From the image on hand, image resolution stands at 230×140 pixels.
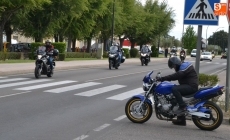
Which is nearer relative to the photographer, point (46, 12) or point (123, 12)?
point (46, 12)

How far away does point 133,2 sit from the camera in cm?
6781

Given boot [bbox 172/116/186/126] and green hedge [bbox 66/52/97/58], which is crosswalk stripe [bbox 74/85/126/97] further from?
green hedge [bbox 66/52/97/58]

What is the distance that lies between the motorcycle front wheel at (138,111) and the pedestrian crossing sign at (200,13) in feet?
8.33

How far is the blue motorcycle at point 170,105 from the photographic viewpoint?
1030 cm

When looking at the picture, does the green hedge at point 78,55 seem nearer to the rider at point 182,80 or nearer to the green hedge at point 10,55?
the green hedge at point 10,55

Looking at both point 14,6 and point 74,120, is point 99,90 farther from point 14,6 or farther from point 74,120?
point 14,6

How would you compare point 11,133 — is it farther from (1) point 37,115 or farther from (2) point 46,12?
(2) point 46,12

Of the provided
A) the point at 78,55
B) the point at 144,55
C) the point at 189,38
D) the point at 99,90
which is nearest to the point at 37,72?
the point at 99,90

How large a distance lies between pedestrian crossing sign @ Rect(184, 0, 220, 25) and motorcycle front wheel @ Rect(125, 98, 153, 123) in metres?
2.54

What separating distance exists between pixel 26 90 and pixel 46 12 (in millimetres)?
31054

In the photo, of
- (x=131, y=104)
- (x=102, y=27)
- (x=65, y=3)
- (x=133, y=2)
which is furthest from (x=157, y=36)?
(x=131, y=104)

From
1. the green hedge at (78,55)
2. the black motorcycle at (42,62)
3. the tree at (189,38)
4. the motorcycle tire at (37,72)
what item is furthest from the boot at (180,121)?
the tree at (189,38)

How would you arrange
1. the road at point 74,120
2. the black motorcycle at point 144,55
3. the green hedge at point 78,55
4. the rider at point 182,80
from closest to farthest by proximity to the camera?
1. the road at point 74,120
2. the rider at point 182,80
3. the black motorcycle at point 144,55
4. the green hedge at point 78,55

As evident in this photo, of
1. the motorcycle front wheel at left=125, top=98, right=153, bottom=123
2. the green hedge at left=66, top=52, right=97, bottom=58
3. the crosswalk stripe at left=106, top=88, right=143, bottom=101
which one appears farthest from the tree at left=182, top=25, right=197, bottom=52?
the motorcycle front wheel at left=125, top=98, right=153, bottom=123
